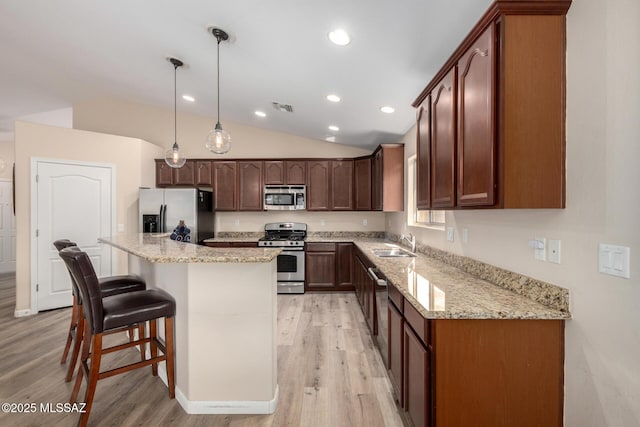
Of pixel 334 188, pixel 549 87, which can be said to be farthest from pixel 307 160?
pixel 549 87

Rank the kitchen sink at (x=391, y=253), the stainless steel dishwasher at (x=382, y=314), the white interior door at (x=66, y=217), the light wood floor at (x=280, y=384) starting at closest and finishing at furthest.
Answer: the light wood floor at (x=280, y=384) → the stainless steel dishwasher at (x=382, y=314) → the kitchen sink at (x=391, y=253) → the white interior door at (x=66, y=217)

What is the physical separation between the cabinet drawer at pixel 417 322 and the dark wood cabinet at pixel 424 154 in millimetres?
838

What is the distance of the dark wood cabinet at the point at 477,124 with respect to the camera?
4.35 feet

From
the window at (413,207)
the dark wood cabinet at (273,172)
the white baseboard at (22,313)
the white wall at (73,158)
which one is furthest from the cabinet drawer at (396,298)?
the white baseboard at (22,313)

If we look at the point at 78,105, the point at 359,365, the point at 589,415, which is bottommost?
the point at 359,365

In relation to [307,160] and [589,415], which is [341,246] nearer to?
[307,160]

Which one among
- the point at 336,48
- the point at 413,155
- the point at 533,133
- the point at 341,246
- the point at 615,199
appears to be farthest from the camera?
the point at 341,246

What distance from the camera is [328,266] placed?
4.61 m

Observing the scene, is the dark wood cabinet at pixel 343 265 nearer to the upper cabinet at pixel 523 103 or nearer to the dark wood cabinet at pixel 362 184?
the dark wood cabinet at pixel 362 184

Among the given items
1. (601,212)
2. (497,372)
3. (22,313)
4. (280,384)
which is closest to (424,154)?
(601,212)

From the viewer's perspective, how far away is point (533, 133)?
1289mm

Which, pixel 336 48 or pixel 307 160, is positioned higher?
pixel 336 48

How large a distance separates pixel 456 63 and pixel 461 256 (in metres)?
1.40

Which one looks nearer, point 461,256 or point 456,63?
point 456,63
